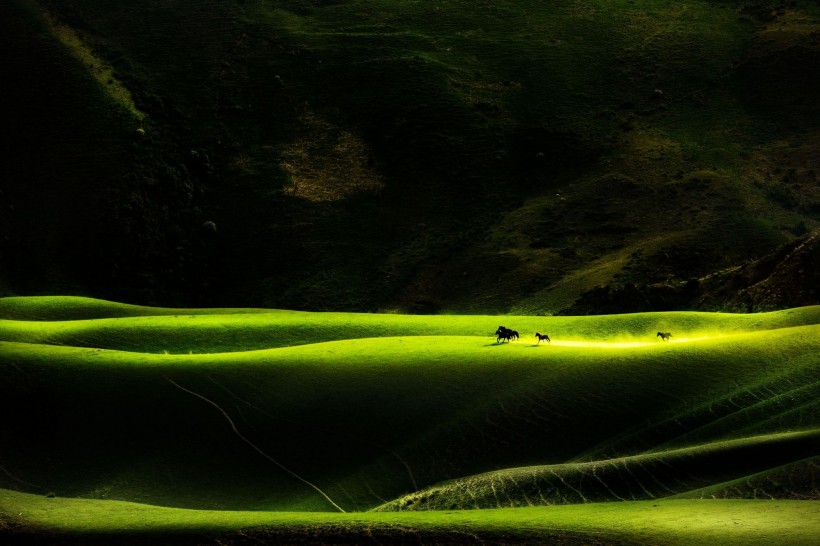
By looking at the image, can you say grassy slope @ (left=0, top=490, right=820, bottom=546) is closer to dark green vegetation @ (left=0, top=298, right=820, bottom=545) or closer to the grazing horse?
dark green vegetation @ (left=0, top=298, right=820, bottom=545)

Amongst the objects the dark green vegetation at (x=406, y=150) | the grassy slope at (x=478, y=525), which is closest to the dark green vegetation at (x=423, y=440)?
the grassy slope at (x=478, y=525)

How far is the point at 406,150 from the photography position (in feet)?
300

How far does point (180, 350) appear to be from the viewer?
4597 cm

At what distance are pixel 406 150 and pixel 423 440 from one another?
60.9 metres

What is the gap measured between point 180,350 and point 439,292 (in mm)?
32243

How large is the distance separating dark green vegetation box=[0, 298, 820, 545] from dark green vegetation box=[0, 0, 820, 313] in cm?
2821

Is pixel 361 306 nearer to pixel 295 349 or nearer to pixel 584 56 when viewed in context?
pixel 295 349

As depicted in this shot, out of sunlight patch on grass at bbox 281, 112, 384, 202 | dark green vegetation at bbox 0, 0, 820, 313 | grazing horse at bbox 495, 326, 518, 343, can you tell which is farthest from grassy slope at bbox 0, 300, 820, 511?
sunlight patch on grass at bbox 281, 112, 384, 202

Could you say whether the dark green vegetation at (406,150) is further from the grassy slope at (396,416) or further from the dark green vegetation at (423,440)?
the dark green vegetation at (423,440)

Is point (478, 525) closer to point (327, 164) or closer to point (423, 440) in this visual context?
point (423, 440)

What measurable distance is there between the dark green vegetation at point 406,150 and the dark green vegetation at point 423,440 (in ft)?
92.5

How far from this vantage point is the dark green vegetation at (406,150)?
76375 millimetres

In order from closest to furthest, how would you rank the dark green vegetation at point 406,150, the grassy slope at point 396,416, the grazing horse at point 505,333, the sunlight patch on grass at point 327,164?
the grassy slope at point 396,416
the grazing horse at point 505,333
the dark green vegetation at point 406,150
the sunlight patch on grass at point 327,164

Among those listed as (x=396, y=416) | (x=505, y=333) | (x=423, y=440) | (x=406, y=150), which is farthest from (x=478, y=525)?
(x=406, y=150)
